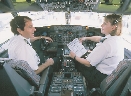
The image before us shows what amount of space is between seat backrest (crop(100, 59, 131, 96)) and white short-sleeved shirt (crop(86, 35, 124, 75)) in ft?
0.92

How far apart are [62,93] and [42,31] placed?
1.69 m

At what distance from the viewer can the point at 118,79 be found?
60.7 inches

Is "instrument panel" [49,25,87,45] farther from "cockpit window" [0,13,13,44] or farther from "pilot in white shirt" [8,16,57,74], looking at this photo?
"pilot in white shirt" [8,16,57,74]

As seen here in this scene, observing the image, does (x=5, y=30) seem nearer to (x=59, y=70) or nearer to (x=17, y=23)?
(x=59, y=70)

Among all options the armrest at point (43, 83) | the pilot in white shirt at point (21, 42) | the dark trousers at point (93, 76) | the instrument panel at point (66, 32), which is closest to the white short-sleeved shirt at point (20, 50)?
the pilot in white shirt at point (21, 42)

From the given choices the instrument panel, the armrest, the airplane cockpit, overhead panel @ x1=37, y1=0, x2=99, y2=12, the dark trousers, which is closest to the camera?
the airplane cockpit

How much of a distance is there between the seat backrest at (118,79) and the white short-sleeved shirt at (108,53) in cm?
28

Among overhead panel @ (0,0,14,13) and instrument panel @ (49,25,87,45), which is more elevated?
overhead panel @ (0,0,14,13)

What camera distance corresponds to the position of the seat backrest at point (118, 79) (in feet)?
4.83

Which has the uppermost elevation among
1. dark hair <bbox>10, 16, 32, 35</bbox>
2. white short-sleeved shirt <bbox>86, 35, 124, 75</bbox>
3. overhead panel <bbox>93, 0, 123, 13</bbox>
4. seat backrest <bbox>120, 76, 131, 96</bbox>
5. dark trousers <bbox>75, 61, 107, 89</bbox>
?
overhead panel <bbox>93, 0, 123, 13</bbox>

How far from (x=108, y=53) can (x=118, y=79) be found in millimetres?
421

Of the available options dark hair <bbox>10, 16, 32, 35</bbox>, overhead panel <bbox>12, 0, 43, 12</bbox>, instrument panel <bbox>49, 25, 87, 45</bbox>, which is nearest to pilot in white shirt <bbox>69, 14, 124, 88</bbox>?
dark hair <bbox>10, 16, 32, 35</bbox>

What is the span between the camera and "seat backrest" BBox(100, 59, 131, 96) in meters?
1.47

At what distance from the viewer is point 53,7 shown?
2738mm
